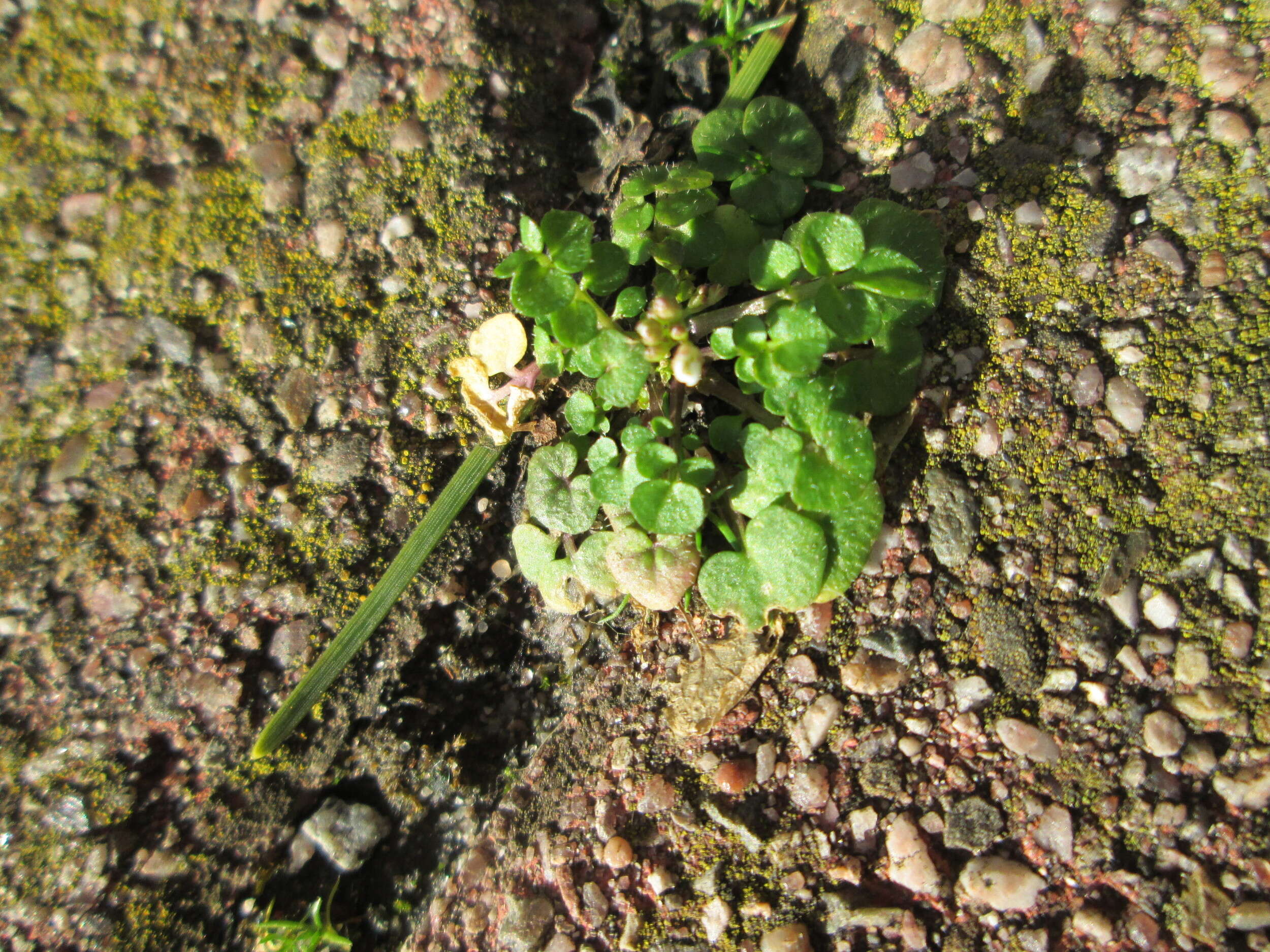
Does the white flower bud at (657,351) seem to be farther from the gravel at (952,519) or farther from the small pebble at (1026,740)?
the small pebble at (1026,740)

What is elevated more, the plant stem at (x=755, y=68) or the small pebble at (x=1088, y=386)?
the plant stem at (x=755, y=68)

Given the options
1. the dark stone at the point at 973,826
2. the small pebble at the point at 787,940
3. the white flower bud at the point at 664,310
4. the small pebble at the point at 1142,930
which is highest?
the white flower bud at the point at 664,310

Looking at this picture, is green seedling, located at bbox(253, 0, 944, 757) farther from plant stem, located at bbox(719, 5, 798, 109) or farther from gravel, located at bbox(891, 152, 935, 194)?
gravel, located at bbox(891, 152, 935, 194)

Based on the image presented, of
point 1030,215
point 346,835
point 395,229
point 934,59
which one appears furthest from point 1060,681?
point 395,229

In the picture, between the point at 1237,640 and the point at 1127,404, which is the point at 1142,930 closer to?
the point at 1237,640

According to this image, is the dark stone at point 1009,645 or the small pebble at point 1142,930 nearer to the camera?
the small pebble at point 1142,930

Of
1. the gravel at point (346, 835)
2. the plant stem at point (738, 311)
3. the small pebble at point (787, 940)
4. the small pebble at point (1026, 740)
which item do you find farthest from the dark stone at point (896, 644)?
the gravel at point (346, 835)

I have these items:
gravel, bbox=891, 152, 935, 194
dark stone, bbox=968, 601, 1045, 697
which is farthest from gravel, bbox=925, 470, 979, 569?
gravel, bbox=891, 152, 935, 194
